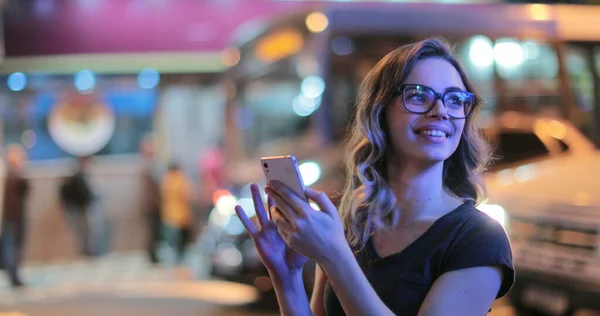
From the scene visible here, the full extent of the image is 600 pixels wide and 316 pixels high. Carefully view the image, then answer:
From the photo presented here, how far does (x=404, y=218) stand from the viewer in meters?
2.21

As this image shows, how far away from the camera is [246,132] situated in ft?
37.5

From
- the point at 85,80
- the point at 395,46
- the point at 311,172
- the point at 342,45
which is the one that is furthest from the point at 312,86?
the point at 85,80

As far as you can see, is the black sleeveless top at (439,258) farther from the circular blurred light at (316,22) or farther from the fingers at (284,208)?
the circular blurred light at (316,22)

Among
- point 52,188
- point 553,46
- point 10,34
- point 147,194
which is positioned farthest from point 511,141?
point 10,34

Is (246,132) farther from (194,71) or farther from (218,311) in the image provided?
(194,71)

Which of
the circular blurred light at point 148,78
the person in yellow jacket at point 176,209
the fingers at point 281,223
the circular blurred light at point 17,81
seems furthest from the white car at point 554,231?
the circular blurred light at point 17,81

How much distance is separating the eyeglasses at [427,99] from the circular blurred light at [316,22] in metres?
7.24

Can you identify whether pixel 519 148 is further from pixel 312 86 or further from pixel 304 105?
pixel 304 105

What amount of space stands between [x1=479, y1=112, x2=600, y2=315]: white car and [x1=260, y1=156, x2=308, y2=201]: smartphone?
2.80 metres

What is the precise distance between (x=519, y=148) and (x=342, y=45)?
2.20 m

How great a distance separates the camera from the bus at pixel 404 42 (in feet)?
30.2

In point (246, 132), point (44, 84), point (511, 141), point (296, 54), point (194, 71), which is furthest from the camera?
point (194, 71)

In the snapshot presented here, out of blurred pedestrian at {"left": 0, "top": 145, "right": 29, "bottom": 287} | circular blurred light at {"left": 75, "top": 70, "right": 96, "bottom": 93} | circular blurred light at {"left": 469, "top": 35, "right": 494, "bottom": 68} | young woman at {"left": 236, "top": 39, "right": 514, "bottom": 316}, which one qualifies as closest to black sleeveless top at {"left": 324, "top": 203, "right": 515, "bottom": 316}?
young woman at {"left": 236, "top": 39, "right": 514, "bottom": 316}

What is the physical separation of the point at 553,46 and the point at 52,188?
8.14m
